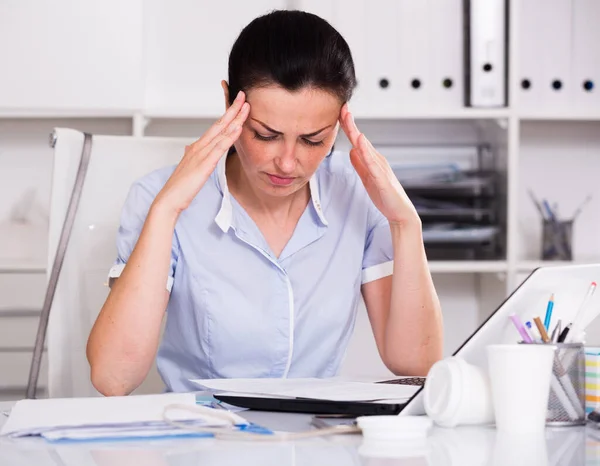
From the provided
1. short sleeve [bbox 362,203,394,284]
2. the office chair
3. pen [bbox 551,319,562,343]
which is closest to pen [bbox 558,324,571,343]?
pen [bbox 551,319,562,343]

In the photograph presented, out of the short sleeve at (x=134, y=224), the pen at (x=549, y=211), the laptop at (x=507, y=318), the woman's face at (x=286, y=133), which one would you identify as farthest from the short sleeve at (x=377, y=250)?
the pen at (x=549, y=211)

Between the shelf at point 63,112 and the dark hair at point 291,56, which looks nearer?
the dark hair at point 291,56

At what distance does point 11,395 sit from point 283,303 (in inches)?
45.1

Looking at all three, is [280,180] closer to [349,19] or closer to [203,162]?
[203,162]

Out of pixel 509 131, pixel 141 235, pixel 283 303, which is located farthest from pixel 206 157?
pixel 509 131

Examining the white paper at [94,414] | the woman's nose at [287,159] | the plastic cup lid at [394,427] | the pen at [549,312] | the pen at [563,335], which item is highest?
the woman's nose at [287,159]

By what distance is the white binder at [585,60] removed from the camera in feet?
7.73

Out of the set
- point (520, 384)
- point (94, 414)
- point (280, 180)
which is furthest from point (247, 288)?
point (520, 384)

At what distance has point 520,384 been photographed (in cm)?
92

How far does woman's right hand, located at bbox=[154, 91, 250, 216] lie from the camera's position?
142 centimetres

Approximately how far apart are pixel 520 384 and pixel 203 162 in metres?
0.70

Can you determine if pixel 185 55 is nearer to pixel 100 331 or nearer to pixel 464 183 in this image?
pixel 464 183

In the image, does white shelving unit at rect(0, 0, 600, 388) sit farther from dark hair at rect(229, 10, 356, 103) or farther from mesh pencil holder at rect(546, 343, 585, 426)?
mesh pencil holder at rect(546, 343, 585, 426)

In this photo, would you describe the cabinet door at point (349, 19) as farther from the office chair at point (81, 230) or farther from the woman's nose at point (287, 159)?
the woman's nose at point (287, 159)
